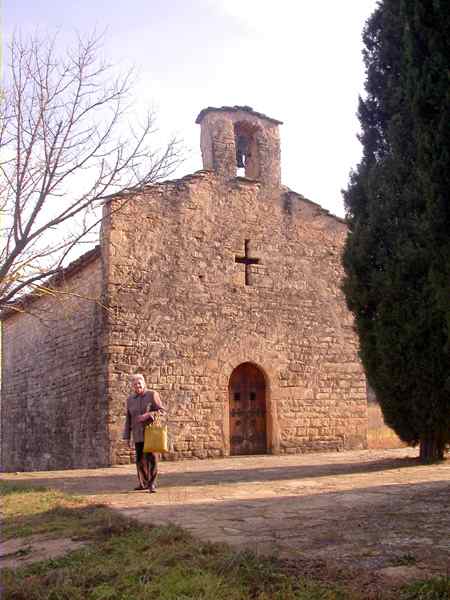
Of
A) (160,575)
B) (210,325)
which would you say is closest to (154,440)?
(160,575)

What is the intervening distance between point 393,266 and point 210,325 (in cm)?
434

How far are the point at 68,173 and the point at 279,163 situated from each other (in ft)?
19.5

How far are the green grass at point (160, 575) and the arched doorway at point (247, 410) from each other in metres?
7.85

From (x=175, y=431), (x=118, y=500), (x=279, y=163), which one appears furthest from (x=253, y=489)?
(x=279, y=163)

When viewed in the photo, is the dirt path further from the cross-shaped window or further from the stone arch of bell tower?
the stone arch of bell tower

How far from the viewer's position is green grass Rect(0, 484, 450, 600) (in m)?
2.73

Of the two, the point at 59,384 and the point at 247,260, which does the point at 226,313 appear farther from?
the point at 59,384

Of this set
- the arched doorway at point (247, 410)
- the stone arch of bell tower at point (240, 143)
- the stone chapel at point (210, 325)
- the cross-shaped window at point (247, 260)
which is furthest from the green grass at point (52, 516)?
the stone arch of bell tower at point (240, 143)

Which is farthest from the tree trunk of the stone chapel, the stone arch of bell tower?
the stone arch of bell tower

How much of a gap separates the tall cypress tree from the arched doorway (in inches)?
146

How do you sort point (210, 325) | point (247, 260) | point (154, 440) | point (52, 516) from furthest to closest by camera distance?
point (247, 260), point (210, 325), point (154, 440), point (52, 516)

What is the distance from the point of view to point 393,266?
27.9 ft

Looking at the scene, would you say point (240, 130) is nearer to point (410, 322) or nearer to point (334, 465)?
point (410, 322)

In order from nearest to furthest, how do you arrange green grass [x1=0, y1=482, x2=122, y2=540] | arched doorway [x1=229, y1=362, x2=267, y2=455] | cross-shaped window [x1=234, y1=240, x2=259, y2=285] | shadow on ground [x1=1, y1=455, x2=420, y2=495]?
green grass [x1=0, y1=482, x2=122, y2=540]
shadow on ground [x1=1, y1=455, x2=420, y2=495]
arched doorway [x1=229, y1=362, x2=267, y2=455]
cross-shaped window [x1=234, y1=240, x2=259, y2=285]
